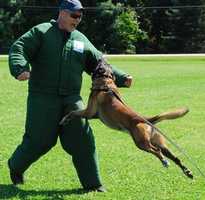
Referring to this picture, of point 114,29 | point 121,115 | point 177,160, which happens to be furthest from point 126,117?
point 114,29

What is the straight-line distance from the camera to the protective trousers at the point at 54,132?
6355mm

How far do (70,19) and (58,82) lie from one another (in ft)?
2.18

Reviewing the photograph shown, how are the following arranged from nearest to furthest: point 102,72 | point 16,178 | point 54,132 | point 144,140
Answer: point 144,140 < point 102,72 < point 54,132 < point 16,178

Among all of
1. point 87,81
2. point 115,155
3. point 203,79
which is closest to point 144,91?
point 87,81

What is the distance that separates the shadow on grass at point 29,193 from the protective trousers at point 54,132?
300 mm

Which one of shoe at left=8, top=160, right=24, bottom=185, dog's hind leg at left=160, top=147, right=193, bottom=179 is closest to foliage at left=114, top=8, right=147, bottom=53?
shoe at left=8, top=160, right=24, bottom=185

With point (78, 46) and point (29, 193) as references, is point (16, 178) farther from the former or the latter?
point (78, 46)

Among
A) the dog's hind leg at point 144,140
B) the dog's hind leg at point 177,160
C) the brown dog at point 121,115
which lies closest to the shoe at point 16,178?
the brown dog at point 121,115

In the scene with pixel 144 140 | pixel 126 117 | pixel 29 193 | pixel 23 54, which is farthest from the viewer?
pixel 29 193

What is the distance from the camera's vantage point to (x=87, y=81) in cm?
2205

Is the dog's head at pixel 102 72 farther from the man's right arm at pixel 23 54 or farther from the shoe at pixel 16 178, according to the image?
the shoe at pixel 16 178

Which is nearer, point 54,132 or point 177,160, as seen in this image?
point 177,160

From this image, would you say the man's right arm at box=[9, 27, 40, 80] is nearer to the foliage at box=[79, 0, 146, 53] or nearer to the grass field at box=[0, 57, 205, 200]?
the grass field at box=[0, 57, 205, 200]

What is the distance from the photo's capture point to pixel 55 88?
6.32 meters
